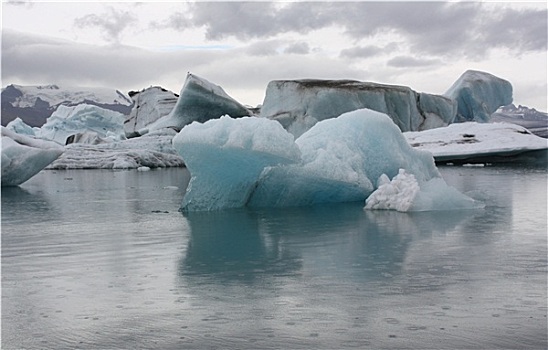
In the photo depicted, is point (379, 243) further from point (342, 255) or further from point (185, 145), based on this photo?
point (185, 145)

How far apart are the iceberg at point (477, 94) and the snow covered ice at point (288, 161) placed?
2282 cm

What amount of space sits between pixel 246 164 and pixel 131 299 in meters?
4.64

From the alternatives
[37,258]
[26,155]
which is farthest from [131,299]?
[26,155]

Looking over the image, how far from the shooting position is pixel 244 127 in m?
7.84

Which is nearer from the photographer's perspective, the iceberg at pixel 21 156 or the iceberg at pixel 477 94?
the iceberg at pixel 21 156

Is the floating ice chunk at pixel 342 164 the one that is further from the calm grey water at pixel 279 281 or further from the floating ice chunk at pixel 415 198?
the calm grey water at pixel 279 281

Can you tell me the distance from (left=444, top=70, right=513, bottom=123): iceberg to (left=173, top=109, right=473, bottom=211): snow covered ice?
22817 mm

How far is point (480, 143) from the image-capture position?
20188 mm

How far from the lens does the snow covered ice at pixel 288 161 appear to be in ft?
25.8

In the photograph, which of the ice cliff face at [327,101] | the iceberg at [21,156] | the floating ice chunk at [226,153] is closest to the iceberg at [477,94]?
the ice cliff face at [327,101]

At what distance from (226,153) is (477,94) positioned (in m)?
26.2

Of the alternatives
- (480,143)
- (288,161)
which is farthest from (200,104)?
(288,161)

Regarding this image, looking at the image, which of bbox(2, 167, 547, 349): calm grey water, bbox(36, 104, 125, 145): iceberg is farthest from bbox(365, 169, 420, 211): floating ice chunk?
bbox(36, 104, 125, 145): iceberg

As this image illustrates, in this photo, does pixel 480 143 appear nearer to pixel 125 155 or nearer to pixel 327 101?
pixel 327 101
